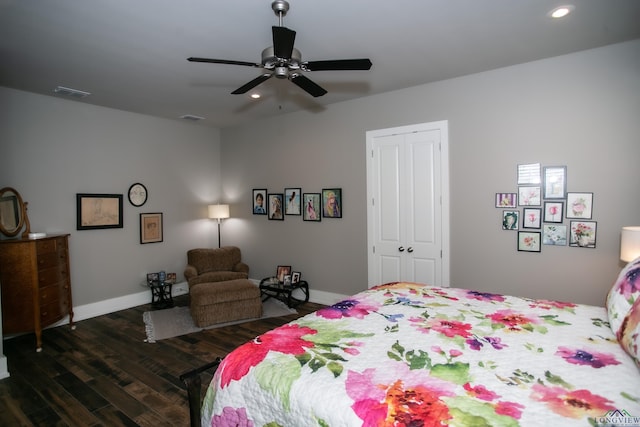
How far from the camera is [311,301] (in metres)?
5.15

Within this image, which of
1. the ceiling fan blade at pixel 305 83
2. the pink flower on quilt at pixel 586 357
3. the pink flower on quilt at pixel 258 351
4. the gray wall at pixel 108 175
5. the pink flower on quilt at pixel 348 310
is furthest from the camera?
the gray wall at pixel 108 175

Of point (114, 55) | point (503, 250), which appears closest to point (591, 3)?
point (503, 250)

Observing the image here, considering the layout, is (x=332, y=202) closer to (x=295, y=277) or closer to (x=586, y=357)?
(x=295, y=277)

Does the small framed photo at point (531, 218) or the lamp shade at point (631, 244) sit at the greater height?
the small framed photo at point (531, 218)

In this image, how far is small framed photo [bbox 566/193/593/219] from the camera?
319 centimetres

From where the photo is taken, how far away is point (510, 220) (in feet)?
11.8

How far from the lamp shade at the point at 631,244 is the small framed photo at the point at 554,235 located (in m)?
0.64

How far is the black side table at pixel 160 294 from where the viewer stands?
16.4 ft

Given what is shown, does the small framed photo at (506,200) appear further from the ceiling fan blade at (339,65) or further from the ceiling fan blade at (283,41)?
the ceiling fan blade at (283,41)

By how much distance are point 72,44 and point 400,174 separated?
11.9 ft

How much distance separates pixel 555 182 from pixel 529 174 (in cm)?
24

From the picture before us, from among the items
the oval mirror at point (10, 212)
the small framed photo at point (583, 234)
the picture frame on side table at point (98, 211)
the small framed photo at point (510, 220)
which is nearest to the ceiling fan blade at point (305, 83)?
the small framed photo at point (510, 220)

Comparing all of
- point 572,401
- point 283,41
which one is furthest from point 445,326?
point 283,41

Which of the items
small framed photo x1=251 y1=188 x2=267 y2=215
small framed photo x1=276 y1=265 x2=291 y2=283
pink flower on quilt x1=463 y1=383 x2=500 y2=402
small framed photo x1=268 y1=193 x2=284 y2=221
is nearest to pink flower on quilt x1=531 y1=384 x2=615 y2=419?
pink flower on quilt x1=463 y1=383 x2=500 y2=402
